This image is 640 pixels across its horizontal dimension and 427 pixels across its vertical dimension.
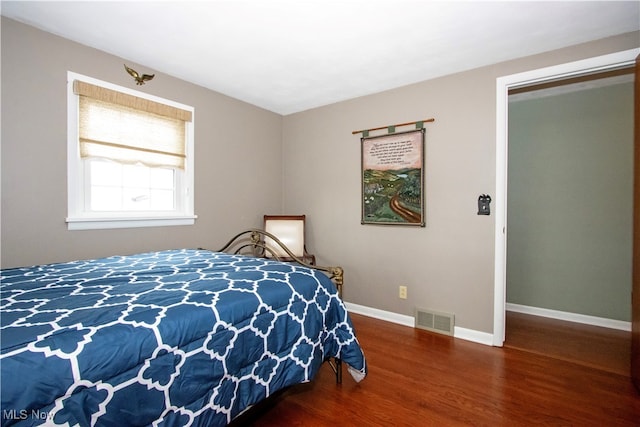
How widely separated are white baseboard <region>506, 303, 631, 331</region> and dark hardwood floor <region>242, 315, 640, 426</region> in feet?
3.77

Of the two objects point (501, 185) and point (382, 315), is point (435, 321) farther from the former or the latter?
point (501, 185)

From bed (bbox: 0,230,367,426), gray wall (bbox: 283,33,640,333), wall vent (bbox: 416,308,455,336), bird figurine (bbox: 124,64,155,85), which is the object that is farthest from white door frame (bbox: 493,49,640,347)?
bird figurine (bbox: 124,64,155,85)

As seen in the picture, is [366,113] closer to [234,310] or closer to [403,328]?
[403,328]

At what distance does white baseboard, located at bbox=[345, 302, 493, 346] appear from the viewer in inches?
106

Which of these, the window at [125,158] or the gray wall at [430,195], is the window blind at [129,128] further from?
the gray wall at [430,195]

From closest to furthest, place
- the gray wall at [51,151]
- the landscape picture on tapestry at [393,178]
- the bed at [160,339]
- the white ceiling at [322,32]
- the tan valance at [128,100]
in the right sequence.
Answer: the bed at [160,339], the white ceiling at [322,32], the gray wall at [51,151], the tan valance at [128,100], the landscape picture on tapestry at [393,178]

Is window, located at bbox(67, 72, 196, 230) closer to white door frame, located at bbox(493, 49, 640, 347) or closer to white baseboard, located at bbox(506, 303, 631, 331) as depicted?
white door frame, located at bbox(493, 49, 640, 347)

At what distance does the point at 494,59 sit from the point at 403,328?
8.05ft

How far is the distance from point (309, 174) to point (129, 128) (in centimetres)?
187

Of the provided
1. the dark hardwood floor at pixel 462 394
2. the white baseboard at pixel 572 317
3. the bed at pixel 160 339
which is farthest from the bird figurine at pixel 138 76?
the white baseboard at pixel 572 317

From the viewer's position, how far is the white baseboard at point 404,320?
106 inches

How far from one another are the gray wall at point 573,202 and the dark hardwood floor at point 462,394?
120 centimetres

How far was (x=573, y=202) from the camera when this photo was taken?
10.6 ft

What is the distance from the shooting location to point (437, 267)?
115 inches
